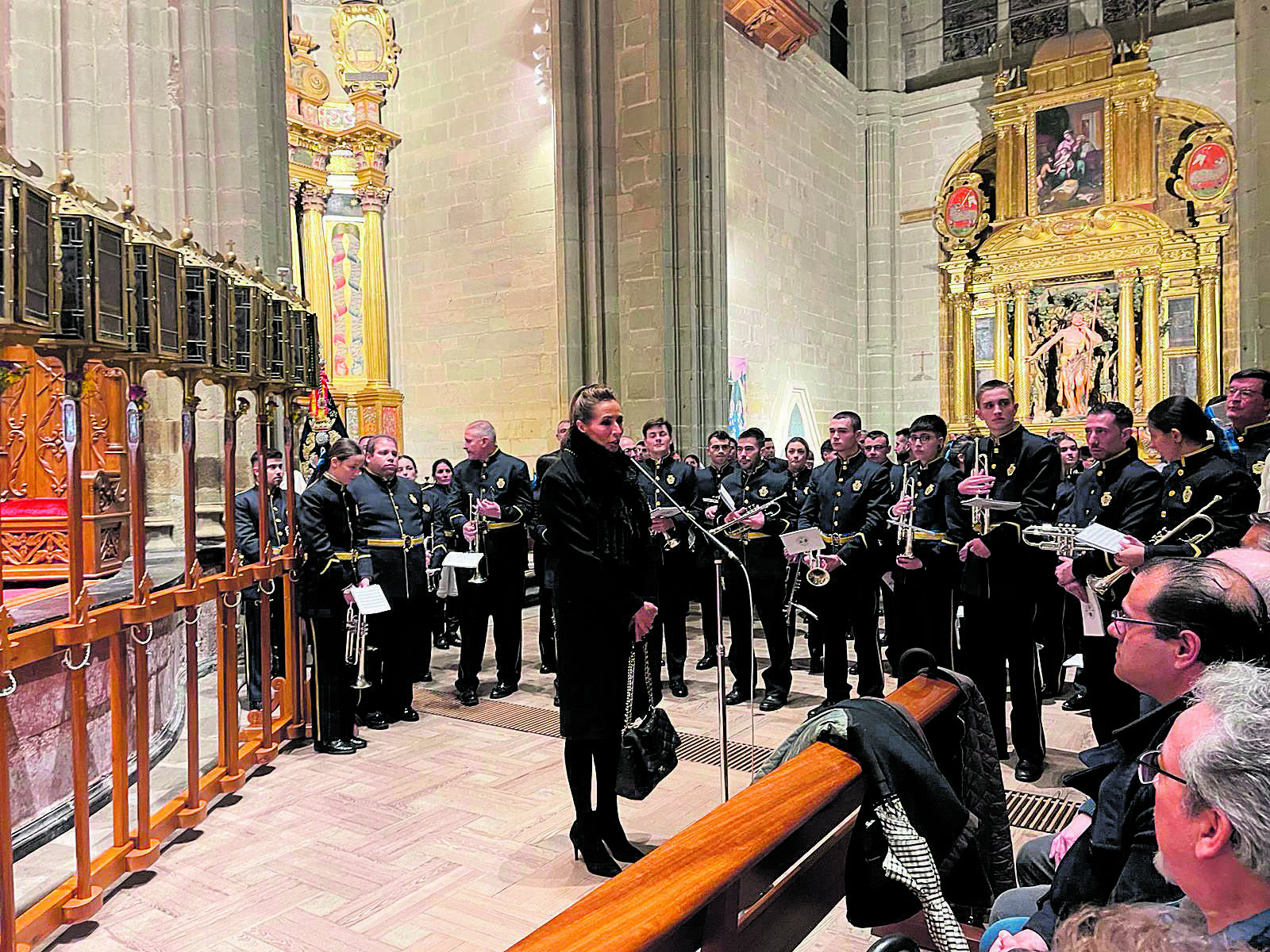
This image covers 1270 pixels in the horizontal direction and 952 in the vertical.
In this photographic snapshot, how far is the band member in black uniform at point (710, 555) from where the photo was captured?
7.69 meters

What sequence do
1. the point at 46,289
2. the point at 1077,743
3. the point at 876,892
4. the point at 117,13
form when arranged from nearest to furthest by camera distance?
1. the point at 876,892
2. the point at 46,289
3. the point at 1077,743
4. the point at 117,13

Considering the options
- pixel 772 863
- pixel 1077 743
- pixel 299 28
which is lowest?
pixel 1077 743

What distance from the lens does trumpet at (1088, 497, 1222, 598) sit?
13.8 ft

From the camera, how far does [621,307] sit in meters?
11.3

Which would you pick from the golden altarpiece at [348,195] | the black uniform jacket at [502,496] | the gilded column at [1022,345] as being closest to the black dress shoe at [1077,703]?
the black uniform jacket at [502,496]

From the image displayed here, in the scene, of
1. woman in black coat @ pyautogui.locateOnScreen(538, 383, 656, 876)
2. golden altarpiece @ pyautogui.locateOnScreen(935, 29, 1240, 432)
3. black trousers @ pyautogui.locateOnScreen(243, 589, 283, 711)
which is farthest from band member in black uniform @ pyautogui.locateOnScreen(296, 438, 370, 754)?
golden altarpiece @ pyautogui.locateOnScreen(935, 29, 1240, 432)

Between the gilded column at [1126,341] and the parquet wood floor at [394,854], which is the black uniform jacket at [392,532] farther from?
the gilded column at [1126,341]

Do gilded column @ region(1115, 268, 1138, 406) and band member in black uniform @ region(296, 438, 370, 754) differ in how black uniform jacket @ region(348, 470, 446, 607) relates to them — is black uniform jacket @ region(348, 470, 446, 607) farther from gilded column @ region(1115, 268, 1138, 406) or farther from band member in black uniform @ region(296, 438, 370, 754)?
gilded column @ region(1115, 268, 1138, 406)

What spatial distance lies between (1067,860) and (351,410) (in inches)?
480

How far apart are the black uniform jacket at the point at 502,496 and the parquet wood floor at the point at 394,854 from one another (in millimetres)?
1562

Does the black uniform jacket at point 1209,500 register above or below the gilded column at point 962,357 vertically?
below

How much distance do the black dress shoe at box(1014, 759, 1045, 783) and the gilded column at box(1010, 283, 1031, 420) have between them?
1307 centimetres

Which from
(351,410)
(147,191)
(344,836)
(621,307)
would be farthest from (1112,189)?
(344,836)

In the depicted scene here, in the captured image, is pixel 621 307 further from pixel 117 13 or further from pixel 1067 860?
pixel 1067 860
